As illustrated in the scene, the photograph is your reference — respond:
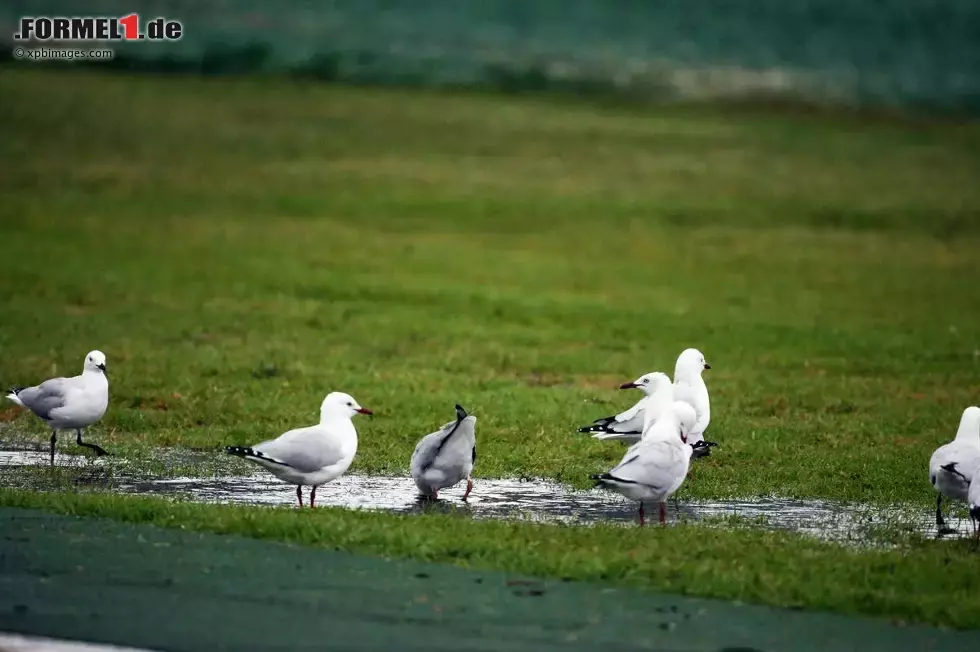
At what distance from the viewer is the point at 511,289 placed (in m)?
34.4

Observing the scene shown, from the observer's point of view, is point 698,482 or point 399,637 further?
point 698,482

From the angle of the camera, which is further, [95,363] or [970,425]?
[95,363]

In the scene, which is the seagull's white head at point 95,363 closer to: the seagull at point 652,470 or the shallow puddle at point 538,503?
the shallow puddle at point 538,503

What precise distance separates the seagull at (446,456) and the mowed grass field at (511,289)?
1.02m

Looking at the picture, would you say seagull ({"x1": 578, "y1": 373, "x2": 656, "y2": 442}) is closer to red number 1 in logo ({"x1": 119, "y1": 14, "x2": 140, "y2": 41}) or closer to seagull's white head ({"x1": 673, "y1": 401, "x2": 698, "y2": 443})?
seagull's white head ({"x1": 673, "y1": 401, "x2": 698, "y2": 443})

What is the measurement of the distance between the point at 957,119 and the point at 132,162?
105 feet

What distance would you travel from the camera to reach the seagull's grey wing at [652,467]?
1330 centimetres

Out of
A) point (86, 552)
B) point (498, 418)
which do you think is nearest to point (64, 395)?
point (86, 552)

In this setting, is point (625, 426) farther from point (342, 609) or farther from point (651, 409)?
point (342, 609)

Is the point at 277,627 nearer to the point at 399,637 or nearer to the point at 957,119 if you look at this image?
the point at 399,637

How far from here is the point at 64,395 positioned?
15867mm

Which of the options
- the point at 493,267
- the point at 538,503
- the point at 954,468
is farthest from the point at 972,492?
the point at 493,267

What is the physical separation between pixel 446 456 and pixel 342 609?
3.45 m

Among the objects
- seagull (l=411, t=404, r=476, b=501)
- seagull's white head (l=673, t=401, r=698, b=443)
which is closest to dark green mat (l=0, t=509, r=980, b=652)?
seagull (l=411, t=404, r=476, b=501)
